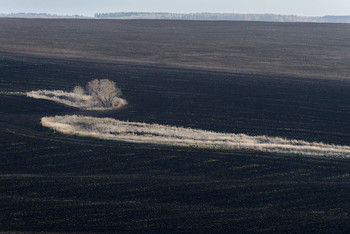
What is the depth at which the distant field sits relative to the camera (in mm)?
19625

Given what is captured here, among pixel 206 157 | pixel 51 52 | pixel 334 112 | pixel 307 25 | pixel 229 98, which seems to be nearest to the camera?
pixel 206 157

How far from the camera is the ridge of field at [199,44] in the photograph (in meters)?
68.9

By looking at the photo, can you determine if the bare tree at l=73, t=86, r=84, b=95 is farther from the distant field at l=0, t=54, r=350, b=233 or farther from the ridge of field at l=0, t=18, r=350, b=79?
the ridge of field at l=0, t=18, r=350, b=79

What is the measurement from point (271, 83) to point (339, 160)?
27.4 meters

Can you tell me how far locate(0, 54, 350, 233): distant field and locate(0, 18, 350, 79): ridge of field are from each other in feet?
66.4

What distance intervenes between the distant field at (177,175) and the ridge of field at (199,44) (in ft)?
66.4

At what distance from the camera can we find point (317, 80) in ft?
186

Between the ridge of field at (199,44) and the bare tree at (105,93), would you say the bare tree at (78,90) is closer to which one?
the bare tree at (105,93)

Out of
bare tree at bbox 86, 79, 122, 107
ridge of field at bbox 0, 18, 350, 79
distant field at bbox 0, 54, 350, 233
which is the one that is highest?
ridge of field at bbox 0, 18, 350, 79

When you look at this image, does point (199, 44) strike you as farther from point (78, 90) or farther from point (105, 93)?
point (105, 93)

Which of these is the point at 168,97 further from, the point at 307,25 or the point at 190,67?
the point at 307,25

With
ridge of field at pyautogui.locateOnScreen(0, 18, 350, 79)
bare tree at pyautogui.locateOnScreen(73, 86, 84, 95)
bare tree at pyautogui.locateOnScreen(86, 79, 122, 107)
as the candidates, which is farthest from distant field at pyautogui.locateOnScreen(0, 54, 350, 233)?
ridge of field at pyautogui.locateOnScreen(0, 18, 350, 79)

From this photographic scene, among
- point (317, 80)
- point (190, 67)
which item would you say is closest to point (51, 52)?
point (190, 67)

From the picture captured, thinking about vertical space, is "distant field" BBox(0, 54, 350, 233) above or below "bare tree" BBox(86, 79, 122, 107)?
below
